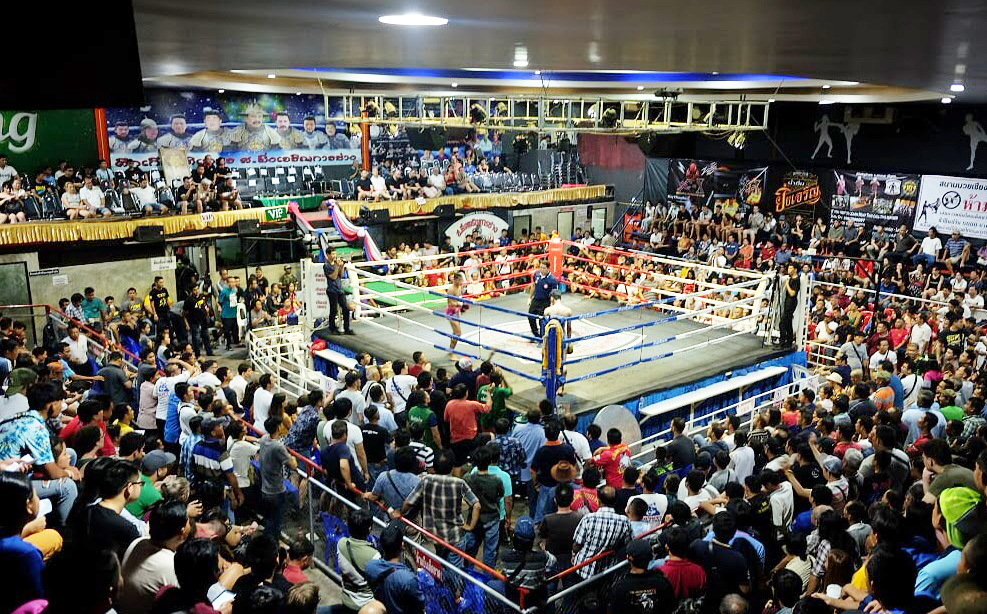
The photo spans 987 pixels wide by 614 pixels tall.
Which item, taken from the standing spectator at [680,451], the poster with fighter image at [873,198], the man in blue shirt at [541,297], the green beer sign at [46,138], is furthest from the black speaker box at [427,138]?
the standing spectator at [680,451]

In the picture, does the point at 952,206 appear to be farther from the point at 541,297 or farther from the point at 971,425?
the point at 971,425

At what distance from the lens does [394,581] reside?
423cm

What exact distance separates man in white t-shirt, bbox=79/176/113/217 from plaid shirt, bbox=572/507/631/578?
511 inches

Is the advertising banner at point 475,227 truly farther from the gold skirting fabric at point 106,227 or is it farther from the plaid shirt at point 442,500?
the plaid shirt at point 442,500

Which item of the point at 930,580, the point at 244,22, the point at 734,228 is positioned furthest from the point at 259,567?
the point at 734,228

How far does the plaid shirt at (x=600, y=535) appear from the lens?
4.96m

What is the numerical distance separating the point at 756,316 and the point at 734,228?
8123 mm

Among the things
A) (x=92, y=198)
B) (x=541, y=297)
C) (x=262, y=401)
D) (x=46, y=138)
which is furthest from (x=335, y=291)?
(x=46, y=138)

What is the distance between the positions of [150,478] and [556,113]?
16328 millimetres

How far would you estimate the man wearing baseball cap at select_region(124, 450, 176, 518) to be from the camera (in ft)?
16.7

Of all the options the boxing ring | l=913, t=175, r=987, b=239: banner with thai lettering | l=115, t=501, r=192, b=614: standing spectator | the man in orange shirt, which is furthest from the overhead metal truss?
l=115, t=501, r=192, b=614: standing spectator

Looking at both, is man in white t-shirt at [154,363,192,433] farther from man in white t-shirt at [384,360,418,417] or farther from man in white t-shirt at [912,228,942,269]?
man in white t-shirt at [912,228,942,269]

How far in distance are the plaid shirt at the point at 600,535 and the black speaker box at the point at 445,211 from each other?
48.9 feet

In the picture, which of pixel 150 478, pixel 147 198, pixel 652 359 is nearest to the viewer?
pixel 150 478
